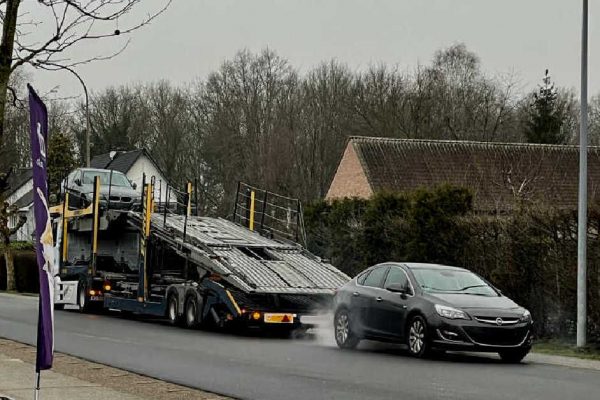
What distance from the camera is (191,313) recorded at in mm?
22562

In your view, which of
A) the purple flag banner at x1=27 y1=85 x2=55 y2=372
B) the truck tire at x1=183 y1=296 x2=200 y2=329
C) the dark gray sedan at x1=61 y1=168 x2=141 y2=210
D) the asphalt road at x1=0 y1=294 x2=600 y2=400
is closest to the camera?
the purple flag banner at x1=27 y1=85 x2=55 y2=372

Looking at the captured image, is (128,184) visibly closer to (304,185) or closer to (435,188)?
(435,188)

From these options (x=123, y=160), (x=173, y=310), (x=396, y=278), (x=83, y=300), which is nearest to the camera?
(x=396, y=278)

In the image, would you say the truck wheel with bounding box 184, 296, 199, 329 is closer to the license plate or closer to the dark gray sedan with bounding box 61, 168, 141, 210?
the license plate

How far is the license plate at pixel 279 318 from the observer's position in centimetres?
2064

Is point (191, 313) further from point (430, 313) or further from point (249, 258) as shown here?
point (430, 313)

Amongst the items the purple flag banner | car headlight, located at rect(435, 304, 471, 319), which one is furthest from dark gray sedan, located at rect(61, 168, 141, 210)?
the purple flag banner

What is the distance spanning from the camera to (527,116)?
6750 centimetres

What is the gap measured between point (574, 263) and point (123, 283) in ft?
40.4

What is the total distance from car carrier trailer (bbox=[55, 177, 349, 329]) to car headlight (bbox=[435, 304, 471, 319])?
541 centimetres

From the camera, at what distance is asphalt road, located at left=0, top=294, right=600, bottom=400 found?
39.9 ft

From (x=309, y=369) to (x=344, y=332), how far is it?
11.4ft

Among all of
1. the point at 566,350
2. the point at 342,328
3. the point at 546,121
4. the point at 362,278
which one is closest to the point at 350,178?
the point at 546,121

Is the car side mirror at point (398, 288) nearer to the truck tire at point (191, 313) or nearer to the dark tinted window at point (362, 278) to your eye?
the dark tinted window at point (362, 278)
